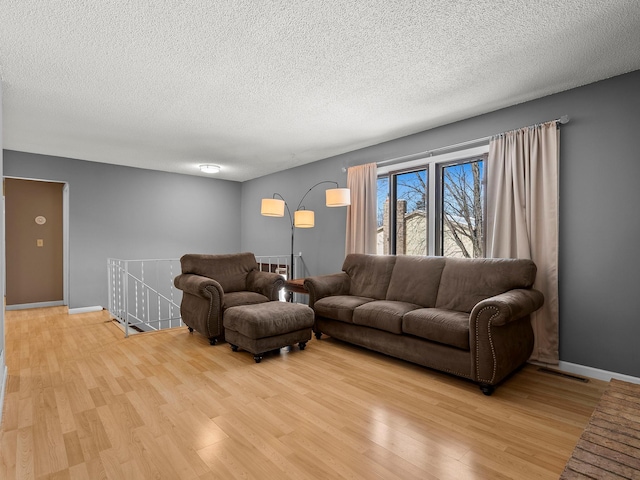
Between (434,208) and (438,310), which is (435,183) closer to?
(434,208)

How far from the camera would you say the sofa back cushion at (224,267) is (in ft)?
13.9

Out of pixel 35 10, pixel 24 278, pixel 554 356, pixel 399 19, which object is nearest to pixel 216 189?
pixel 24 278

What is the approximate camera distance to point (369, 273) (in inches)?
167

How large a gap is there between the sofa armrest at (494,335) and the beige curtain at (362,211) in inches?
85.1

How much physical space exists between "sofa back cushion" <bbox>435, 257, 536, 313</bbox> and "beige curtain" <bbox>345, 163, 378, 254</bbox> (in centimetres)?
134

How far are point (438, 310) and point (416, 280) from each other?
58 centimetres

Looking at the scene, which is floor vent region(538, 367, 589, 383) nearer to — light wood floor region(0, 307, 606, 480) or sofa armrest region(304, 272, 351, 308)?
light wood floor region(0, 307, 606, 480)

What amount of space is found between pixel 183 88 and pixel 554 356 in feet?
13.9

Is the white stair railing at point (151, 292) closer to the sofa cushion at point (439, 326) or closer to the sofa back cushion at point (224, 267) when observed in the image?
the sofa back cushion at point (224, 267)

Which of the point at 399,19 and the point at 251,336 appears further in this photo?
the point at 251,336

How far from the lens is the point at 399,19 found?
2072 millimetres

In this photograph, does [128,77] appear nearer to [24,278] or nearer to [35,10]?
[35,10]

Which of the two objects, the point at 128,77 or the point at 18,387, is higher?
the point at 128,77

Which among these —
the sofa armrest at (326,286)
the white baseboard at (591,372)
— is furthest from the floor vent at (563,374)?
the sofa armrest at (326,286)
